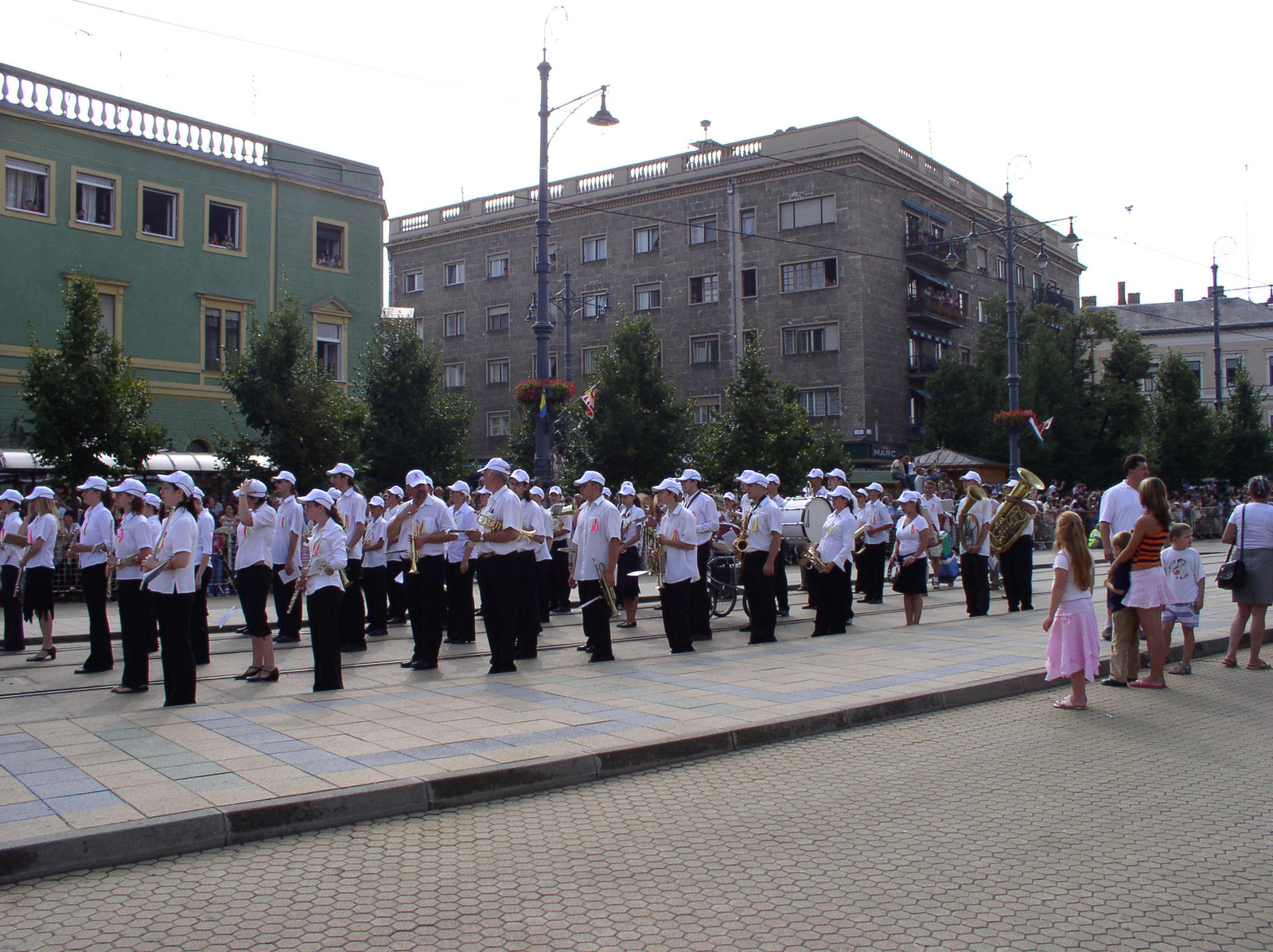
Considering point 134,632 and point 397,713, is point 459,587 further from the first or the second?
point 397,713

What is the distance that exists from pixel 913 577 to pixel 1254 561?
4.64 m

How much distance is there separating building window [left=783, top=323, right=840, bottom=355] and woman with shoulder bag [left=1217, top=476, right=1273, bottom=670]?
33.1 meters

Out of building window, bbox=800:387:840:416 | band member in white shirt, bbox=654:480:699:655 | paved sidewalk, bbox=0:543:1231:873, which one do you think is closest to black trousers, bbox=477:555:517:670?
paved sidewalk, bbox=0:543:1231:873

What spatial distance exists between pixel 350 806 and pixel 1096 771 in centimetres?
434

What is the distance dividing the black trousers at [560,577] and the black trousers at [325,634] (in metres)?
7.05

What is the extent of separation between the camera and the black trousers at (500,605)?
399 inches

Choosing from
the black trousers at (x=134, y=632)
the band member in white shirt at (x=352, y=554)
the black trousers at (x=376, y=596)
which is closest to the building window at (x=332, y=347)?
the black trousers at (x=376, y=596)

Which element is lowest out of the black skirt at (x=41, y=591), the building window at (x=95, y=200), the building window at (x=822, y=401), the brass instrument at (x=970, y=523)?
the black skirt at (x=41, y=591)

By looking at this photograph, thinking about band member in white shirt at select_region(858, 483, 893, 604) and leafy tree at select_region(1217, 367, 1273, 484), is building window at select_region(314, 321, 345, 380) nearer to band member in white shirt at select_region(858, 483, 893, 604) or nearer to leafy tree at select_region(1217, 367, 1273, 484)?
band member in white shirt at select_region(858, 483, 893, 604)

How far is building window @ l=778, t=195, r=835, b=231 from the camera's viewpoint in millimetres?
42875

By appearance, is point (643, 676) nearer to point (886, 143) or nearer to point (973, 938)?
point (973, 938)

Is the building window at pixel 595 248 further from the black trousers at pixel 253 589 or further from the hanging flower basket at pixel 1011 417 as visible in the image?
the black trousers at pixel 253 589

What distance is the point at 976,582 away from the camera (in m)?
14.9

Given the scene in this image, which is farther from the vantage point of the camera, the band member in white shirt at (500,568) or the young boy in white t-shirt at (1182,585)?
the young boy in white t-shirt at (1182,585)
